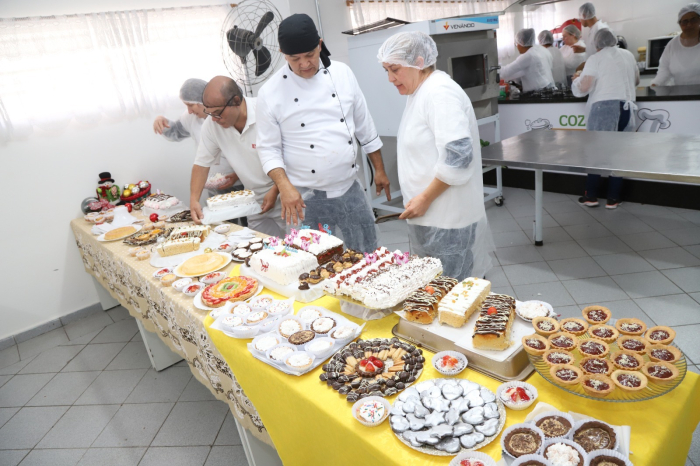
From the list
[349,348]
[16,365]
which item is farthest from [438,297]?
[16,365]

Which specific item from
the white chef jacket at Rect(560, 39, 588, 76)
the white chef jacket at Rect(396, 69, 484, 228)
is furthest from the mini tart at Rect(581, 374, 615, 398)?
the white chef jacket at Rect(560, 39, 588, 76)

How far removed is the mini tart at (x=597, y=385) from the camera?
43.0 inches

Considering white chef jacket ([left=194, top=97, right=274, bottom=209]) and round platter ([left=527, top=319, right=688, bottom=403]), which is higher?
white chef jacket ([left=194, top=97, right=274, bottom=209])

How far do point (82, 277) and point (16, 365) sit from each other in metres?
0.89

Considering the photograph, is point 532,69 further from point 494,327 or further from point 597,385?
point 597,385

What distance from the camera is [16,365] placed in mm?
3525

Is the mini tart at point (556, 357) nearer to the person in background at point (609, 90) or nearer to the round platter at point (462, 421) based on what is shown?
the round platter at point (462, 421)

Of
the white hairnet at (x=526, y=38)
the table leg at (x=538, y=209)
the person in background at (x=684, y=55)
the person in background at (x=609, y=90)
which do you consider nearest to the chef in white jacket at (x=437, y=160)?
the table leg at (x=538, y=209)

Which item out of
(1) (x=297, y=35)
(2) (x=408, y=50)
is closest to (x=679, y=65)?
(2) (x=408, y=50)

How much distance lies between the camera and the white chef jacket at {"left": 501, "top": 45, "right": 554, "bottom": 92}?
20.4 feet

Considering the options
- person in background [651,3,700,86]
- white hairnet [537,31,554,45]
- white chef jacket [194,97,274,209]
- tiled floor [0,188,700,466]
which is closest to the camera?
tiled floor [0,188,700,466]

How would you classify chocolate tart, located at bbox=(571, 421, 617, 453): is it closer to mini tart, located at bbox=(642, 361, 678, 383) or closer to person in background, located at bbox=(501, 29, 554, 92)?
mini tart, located at bbox=(642, 361, 678, 383)

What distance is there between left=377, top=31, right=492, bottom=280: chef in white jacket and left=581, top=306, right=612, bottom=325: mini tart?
3.01 ft

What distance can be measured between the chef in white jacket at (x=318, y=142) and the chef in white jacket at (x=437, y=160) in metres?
0.56
